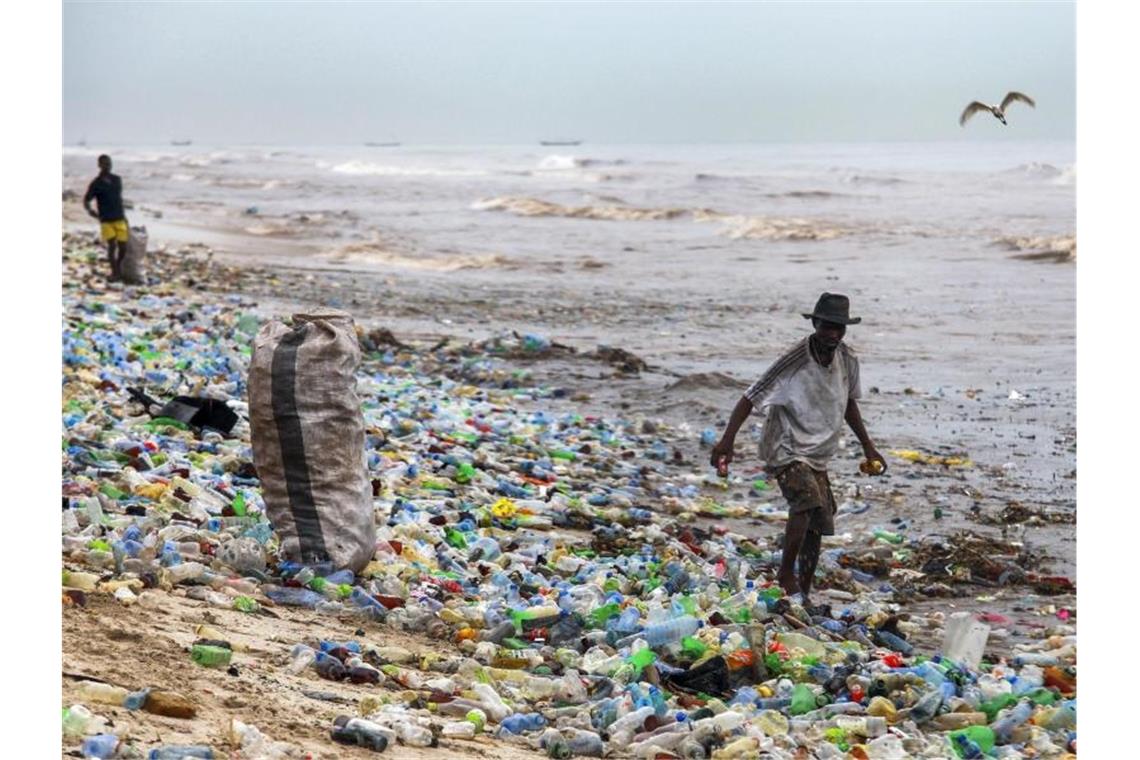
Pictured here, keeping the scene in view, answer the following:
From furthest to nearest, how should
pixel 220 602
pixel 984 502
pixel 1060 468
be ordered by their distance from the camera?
pixel 1060 468 → pixel 984 502 → pixel 220 602

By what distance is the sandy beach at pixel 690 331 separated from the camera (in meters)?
4.74

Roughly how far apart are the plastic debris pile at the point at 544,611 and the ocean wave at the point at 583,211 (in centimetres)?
2788

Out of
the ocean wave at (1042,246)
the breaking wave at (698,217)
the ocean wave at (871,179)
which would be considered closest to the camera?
the ocean wave at (1042,246)

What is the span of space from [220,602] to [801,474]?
239cm

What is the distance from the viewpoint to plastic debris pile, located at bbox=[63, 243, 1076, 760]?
174 inches

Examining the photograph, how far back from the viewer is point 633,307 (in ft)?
57.7

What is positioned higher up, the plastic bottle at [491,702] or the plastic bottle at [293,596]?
the plastic bottle at [293,596]

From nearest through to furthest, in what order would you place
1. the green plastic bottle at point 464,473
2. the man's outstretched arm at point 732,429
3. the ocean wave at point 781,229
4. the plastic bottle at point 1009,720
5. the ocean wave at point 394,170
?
1. the plastic bottle at point 1009,720
2. the man's outstretched arm at point 732,429
3. the green plastic bottle at point 464,473
4. the ocean wave at point 781,229
5. the ocean wave at point 394,170

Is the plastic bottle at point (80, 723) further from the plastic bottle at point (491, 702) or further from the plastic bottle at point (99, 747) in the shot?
the plastic bottle at point (491, 702)

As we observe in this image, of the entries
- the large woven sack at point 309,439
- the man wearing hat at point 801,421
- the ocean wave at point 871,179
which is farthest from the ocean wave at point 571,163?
the large woven sack at point 309,439

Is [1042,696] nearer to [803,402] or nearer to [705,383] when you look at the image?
[803,402]

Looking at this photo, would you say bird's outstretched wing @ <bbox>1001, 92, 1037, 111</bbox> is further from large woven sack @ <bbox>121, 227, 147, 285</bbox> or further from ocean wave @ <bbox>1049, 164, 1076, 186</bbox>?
ocean wave @ <bbox>1049, 164, 1076, 186</bbox>
